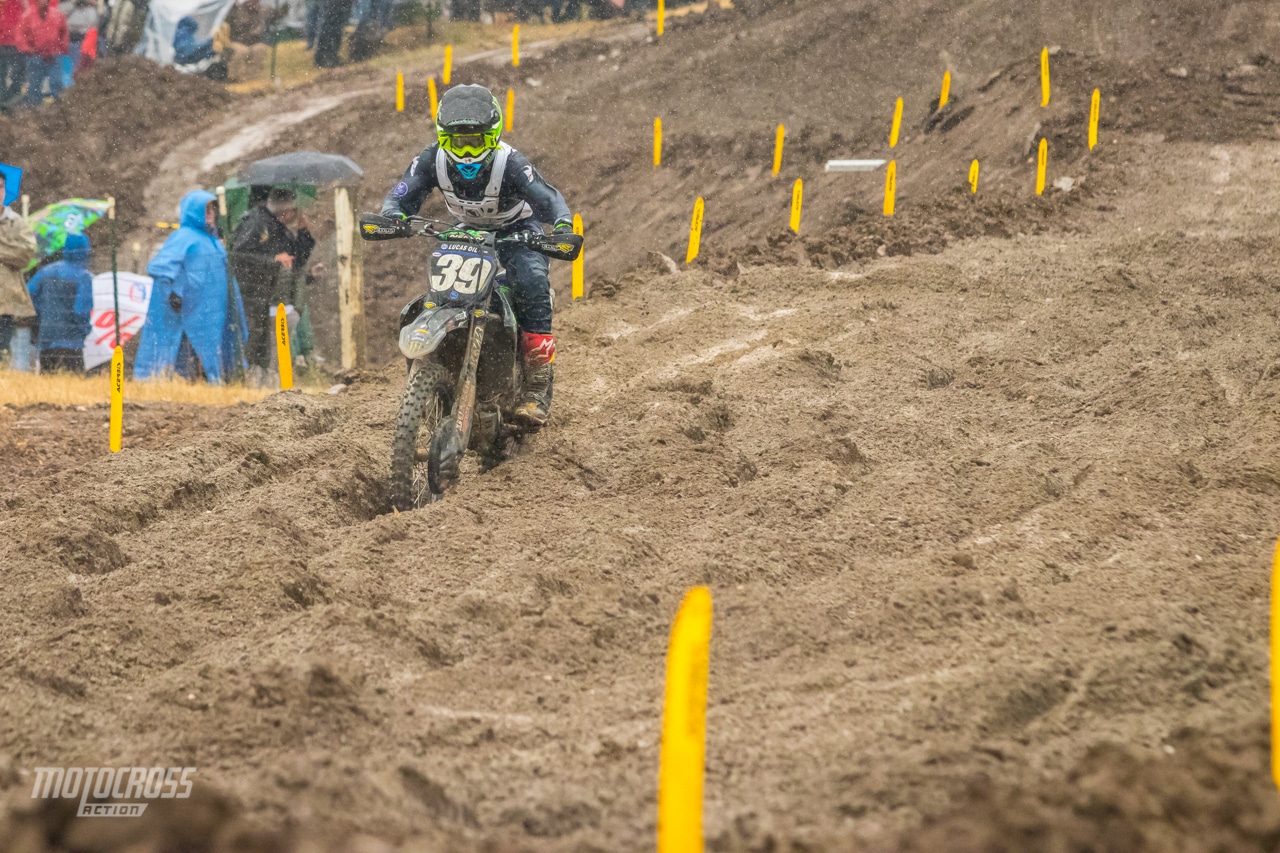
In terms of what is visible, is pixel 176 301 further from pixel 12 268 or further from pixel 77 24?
pixel 77 24

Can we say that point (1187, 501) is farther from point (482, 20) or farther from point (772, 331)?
point (482, 20)

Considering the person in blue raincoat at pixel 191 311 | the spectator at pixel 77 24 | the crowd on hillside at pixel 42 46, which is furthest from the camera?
the spectator at pixel 77 24

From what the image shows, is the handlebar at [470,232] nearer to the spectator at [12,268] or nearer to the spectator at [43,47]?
the spectator at [12,268]

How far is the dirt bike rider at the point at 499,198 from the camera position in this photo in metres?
6.47

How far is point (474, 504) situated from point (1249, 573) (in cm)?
360

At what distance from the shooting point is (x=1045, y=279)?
1016cm

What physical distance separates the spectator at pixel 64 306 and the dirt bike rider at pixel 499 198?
21.6 feet

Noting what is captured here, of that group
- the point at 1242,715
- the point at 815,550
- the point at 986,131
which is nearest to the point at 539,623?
the point at 815,550

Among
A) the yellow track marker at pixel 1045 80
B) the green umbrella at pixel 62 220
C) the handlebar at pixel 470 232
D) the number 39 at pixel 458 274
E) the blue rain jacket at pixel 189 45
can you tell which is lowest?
the green umbrella at pixel 62 220

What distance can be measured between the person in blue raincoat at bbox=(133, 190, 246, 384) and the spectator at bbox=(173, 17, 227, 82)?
16332mm

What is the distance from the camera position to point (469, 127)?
6398 millimetres

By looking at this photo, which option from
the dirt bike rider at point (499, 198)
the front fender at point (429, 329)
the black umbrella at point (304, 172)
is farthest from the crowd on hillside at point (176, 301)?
the front fender at point (429, 329)

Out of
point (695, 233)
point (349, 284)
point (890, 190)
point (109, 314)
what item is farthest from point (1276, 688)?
point (109, 314)

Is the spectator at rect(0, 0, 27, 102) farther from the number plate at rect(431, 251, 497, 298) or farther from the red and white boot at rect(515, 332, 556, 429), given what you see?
the number plate at rect(431, 251, 497, 298)
